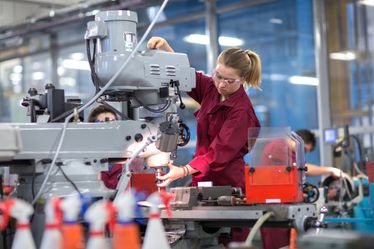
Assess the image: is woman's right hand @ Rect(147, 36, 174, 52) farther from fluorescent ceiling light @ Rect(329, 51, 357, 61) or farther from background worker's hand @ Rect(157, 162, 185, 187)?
fluorescent ceiling light @ Rect(329, 51, 357, 61)

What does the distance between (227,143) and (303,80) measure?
390cm

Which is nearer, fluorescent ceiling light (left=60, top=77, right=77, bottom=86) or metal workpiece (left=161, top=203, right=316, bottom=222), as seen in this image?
metal workpiece (left=161, top=203, right=316, bottom=222)

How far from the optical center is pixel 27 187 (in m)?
2.07

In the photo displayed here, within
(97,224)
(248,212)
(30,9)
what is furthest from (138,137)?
(30,9)

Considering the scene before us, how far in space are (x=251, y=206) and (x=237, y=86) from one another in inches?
27.8

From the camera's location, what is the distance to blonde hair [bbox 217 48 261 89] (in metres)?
2.65

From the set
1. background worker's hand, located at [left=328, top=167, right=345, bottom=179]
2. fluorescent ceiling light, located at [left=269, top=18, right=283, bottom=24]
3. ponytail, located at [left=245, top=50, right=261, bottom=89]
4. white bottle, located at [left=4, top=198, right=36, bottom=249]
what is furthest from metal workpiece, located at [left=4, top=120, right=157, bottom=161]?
fluorescent ceiling light, located at [left=269, top=18, right=283, bottom=24]

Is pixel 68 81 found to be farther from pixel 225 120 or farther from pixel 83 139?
pixel 83 139

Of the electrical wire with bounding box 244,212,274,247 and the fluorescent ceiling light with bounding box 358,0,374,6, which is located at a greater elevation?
the fluorescent ceiling light with bounding box 358,0,374,6

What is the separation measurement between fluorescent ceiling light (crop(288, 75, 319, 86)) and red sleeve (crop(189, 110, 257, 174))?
3654 mm

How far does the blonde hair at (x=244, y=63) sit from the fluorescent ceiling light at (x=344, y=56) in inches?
136

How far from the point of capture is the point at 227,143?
2.60 meters

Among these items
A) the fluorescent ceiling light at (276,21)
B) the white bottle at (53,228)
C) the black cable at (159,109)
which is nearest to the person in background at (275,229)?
the black cable at (159,109)

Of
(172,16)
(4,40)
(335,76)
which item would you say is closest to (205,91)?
(335,76)
